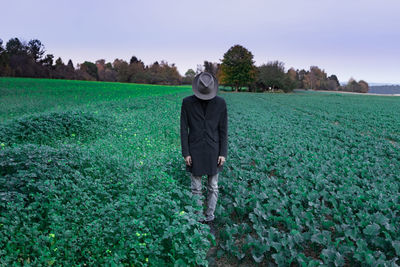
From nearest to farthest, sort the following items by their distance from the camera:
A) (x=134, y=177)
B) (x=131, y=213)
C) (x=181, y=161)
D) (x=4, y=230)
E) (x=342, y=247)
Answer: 1. (x=4, y=230)
2. (x=342, y=247)
3. (x=131, y=213)
4. (x=134, y=177)
5. (x=181, y=161)

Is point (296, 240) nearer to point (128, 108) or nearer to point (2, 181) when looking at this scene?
point (2, 181)

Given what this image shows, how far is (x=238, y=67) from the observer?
74312mm

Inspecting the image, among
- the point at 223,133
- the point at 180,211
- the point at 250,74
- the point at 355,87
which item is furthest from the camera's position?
the point at 355,87

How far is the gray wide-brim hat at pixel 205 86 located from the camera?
11.9 feet

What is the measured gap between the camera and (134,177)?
4.70 meters

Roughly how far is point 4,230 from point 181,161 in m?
3.86

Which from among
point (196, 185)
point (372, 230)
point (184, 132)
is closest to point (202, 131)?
point (184, 132)

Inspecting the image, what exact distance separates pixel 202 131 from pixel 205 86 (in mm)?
666

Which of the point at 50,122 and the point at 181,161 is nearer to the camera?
the point at 181,161

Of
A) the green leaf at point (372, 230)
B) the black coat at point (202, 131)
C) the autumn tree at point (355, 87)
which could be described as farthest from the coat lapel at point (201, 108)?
the autumn tree at point (355, 87)

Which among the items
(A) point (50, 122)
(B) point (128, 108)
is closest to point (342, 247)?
(A) point (50, 122)

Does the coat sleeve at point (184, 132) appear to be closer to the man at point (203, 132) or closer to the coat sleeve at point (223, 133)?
the man at point (203, 132)

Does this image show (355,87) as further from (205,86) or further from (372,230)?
(205,86)

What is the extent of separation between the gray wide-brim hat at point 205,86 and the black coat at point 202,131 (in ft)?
0.49
